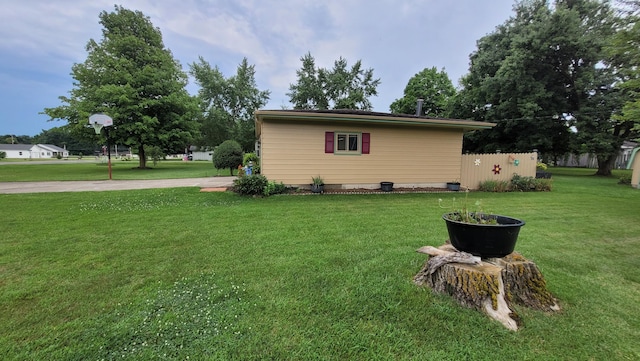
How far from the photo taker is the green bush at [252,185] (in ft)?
25.0

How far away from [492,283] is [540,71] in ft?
67.8

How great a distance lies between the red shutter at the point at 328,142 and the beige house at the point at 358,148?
32mm

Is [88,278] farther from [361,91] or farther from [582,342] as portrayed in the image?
[361,91]

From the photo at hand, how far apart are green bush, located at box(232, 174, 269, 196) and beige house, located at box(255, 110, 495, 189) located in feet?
1.80

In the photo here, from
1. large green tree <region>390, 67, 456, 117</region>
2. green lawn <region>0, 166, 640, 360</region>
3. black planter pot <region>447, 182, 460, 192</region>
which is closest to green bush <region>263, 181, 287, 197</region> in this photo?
green lawn <region>0, 166, 640, 360</region>

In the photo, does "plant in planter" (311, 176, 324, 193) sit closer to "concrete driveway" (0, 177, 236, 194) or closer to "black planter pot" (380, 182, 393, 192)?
"black planter pot" (380, 182, 393, 192)

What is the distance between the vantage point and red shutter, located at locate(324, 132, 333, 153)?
8.44m

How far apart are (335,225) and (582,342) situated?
3.32 meters

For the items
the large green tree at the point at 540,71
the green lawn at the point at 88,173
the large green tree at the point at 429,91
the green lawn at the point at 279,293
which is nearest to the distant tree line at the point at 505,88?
the large green tree at the point at 540,71

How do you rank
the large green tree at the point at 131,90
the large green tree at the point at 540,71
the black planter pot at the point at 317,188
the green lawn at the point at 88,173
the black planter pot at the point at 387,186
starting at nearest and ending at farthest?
the black planter pot at the point at 317,188 → the black planter pot at the point at 387,186 → the green lawn at the point at 88,173 → the large green tree at the point at 540,71 → the large green tree at the point at 131,90

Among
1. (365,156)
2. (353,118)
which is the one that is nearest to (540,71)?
(365,156)

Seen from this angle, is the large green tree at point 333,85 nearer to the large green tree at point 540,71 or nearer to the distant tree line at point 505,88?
the distant tree line at point 505,88

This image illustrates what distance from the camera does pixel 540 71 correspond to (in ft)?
54.1

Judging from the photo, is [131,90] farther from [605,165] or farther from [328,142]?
[605,165]
